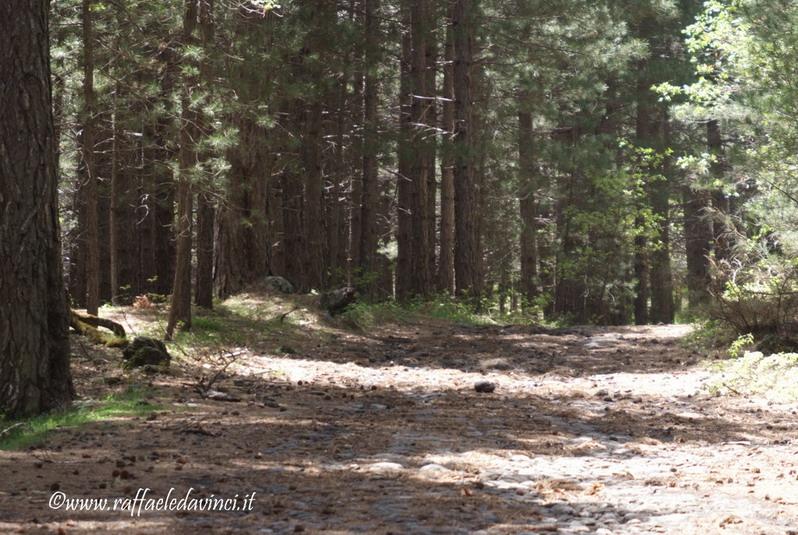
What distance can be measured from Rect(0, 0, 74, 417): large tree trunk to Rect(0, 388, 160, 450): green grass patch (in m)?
0.21

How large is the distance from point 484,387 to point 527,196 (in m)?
17.4

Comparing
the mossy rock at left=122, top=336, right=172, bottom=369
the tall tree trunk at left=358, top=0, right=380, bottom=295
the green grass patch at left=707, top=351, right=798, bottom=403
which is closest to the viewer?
the green grass patch at left=707, top=351, right=798, bottom=403

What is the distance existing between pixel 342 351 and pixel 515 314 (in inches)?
428

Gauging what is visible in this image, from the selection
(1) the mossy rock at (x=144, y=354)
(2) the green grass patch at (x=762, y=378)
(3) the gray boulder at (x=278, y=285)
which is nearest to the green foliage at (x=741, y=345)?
(2) the green grass patch at (x=762, y=378)

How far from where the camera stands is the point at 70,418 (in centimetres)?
744

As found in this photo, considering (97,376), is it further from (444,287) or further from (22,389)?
(444,287)

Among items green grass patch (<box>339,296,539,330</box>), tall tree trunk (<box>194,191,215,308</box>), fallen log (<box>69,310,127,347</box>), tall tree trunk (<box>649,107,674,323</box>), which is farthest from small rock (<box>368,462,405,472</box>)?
tall tree trunk (<box>649,107,674,323</box>)

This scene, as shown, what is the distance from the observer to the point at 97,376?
9.60 metres

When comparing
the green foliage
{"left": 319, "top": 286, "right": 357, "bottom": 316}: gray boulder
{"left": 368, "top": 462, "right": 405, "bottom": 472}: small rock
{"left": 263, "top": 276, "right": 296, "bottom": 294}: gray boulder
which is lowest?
{"left": 368, "top": 462, "right": 405, "bottom": 472}: small rock

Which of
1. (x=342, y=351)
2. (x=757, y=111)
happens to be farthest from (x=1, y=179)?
(x=757, y=111)

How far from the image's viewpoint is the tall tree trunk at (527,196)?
2527cm

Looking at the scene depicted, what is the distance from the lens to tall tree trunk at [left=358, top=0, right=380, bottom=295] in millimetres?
19219

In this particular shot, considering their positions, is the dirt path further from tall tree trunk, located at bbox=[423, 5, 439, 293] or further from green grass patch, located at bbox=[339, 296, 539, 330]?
tall tree trunk, located at bbox=[423, 5, 439, 293]

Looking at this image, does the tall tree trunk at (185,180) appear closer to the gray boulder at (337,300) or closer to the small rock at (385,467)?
the gray boulder at (337,300)
